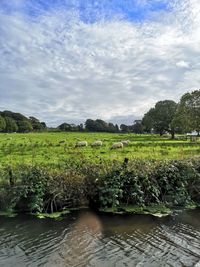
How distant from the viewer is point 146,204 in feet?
63.6

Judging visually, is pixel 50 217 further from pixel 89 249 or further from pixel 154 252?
pixel 154 252

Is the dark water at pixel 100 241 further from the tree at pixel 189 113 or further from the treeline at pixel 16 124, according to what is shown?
the treeline at pixel 16 124

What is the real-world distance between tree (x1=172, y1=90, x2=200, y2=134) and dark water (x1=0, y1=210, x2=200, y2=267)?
2038 inches

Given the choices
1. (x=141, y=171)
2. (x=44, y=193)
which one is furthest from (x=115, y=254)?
(x=141, y=171)

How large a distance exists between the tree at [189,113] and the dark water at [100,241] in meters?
51.8

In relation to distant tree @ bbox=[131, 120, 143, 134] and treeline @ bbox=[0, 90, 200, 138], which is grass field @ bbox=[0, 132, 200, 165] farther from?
distant tree @ bbox=[131, 120, 143, 134]

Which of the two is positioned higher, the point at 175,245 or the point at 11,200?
the point at 11,200

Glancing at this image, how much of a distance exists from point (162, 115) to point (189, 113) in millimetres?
29208

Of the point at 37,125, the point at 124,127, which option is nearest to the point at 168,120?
the point at 124,127

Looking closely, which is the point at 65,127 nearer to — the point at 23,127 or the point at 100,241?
Answer: the point at 23,127

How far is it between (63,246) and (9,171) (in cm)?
690

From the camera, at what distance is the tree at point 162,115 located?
319 ft

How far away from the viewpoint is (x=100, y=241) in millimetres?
13555

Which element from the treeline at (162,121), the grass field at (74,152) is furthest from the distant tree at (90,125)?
the grass field at (74,152)
